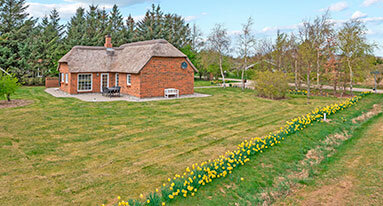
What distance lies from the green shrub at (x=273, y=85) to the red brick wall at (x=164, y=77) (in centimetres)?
672

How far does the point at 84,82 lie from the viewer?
23875mm

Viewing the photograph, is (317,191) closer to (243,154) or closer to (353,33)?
(243,154)

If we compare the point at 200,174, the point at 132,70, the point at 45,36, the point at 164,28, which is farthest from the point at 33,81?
the point at 200,174

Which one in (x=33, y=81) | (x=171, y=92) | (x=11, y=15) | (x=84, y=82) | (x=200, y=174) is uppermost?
(x=11, y=15)

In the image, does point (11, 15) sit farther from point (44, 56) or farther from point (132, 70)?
point (132, 70)

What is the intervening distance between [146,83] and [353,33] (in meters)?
20.7

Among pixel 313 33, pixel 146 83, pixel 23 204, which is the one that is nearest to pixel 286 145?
pixel 23 204

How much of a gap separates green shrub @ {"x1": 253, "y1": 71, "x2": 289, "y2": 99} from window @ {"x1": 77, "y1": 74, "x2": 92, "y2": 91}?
15886 millimetres

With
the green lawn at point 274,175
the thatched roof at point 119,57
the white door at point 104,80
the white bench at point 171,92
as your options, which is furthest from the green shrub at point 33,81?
the green lawn at point 274,175

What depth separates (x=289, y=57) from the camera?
3112 centimetres

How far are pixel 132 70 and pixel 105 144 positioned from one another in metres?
13.2

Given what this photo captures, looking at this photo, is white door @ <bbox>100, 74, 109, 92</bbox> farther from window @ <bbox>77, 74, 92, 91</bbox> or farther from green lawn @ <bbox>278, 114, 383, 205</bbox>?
green lawn @ <bbox>278, 114, 383, 205</bbox>

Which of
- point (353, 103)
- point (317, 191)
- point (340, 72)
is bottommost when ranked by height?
point (317, 191)

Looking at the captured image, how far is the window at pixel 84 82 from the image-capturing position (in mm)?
23609
